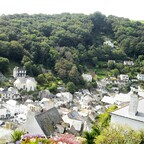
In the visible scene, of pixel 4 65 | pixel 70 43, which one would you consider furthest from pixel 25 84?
pixel 70 43

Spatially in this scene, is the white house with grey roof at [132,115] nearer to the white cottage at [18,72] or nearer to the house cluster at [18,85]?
the house cluster at [18,85]

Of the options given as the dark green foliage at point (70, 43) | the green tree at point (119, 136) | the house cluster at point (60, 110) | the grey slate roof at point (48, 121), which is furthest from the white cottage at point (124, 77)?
the green tree at point (119, 136)

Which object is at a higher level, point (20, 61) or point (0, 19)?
point (0, 19)

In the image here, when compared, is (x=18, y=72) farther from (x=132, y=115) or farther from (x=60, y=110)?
(x=132, y=115)

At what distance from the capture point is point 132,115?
2031 cm

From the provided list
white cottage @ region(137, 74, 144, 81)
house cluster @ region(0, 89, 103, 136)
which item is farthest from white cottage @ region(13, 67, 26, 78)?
white cottage @ region(137, 74, 144, 81)

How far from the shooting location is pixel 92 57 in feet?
351

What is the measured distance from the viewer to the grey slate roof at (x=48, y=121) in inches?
1177

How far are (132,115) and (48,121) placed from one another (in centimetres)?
1318

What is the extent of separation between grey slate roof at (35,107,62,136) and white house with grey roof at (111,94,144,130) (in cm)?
1025

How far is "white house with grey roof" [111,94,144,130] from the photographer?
1994 cm

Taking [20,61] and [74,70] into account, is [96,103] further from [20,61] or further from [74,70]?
[20,61]

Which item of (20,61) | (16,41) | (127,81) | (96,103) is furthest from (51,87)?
(127,81)

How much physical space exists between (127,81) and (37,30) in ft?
113
